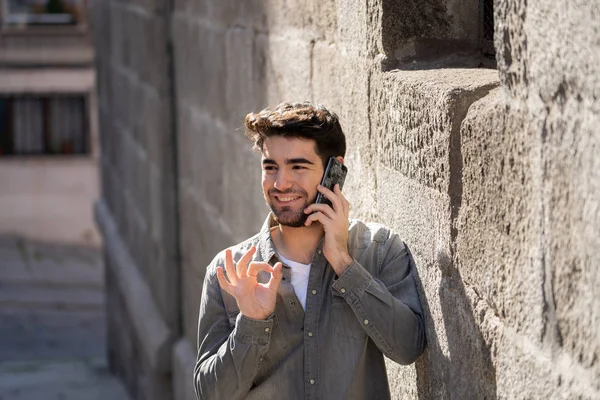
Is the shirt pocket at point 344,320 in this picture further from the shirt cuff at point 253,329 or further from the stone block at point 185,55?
the stone block at point 185,55

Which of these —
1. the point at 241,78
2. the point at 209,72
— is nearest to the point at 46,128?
the point at 209,72

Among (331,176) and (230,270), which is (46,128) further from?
(230,270)

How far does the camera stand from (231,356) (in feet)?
9.71

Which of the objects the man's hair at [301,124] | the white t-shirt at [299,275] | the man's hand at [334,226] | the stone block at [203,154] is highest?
the man's hair at [301,124]

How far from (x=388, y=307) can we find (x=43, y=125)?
2059 centimetres

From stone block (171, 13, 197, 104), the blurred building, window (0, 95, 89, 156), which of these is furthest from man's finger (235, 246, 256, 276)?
window (0, 95, 89, 156)

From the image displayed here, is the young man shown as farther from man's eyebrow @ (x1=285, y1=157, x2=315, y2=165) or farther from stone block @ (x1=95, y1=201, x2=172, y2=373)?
stone block @ (x1=95, y1=201, x2=172, y2=373)

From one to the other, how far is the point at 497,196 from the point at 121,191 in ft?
30.3

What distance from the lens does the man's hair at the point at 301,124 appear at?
10.0 feet

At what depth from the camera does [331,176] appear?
3.10 m

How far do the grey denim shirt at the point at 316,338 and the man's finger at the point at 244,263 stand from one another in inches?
4.5

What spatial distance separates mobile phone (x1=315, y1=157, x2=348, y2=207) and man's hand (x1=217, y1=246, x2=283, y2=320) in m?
0.26

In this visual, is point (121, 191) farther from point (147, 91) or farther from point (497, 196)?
point (497, 196)

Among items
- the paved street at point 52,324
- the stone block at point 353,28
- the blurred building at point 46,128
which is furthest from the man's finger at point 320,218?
the blurred building at point 46,128
